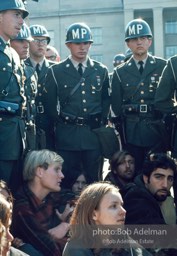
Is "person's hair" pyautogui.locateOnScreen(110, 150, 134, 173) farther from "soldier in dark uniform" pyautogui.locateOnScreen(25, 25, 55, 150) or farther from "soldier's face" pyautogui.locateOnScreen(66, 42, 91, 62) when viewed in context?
"soldier's face" pyautogui.locateOnScreen(66, 42, 91, 62)

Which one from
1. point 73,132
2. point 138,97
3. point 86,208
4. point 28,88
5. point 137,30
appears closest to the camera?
point 86,208

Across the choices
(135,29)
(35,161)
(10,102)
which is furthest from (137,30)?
(35,161)

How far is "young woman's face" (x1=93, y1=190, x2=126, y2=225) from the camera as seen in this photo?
18.0ft

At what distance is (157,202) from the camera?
7.13 metres

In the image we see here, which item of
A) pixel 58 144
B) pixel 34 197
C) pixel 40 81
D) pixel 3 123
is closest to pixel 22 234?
pixel 34 197

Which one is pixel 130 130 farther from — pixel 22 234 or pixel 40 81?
pixel 22 234

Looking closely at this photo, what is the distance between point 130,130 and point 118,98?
41cm

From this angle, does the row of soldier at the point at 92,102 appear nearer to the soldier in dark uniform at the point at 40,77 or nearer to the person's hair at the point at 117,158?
the soldier in dark uniform at the point at 40,77

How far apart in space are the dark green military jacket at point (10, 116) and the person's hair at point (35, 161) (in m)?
0.13

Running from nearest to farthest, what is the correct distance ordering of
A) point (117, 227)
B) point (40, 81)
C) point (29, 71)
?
point (117, 227) → point (29, 71) → point (40, 81)

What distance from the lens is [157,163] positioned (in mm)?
7434

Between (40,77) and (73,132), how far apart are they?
3.23 ft

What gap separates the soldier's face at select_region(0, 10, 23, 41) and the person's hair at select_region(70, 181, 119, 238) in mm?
2213

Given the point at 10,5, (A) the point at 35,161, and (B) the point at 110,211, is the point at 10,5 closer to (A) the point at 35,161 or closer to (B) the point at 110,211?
(A) the point at 35,161
